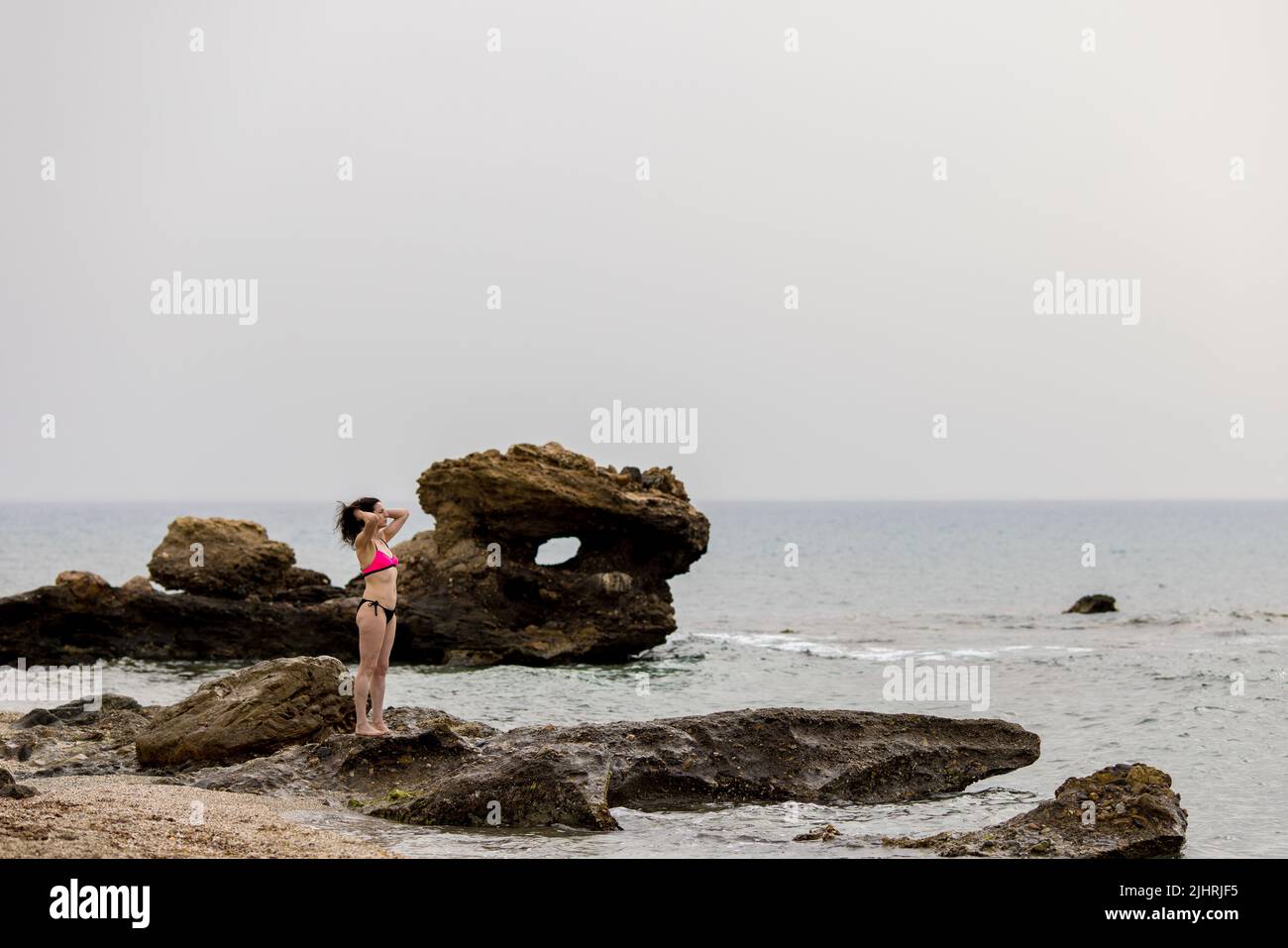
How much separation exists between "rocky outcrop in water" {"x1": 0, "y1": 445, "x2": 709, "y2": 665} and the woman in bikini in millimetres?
15189

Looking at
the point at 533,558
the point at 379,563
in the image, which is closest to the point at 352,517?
the point at 379,563

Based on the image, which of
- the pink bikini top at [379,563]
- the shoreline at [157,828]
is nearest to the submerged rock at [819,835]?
the shoreline at [157,828]

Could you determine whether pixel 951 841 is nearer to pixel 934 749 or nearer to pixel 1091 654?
pixel 934 749

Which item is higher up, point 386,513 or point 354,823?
point 386,513

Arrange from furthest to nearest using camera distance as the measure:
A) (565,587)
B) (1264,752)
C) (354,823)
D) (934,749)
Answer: (565,587) < (1264,752) < (934,749) < (354,823)

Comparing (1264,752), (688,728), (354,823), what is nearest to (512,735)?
(688,728)

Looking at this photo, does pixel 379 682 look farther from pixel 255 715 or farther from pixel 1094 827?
pixel 1094 827

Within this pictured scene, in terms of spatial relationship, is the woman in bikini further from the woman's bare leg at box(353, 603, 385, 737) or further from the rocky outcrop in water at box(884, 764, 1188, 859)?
the rocky outcrop in water at box(884, 764, 1188, 859)

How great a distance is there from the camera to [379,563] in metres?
12.4

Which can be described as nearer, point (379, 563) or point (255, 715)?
point (379, 563)

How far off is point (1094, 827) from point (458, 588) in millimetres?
20973

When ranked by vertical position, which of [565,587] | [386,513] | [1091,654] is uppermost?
[386,513]
